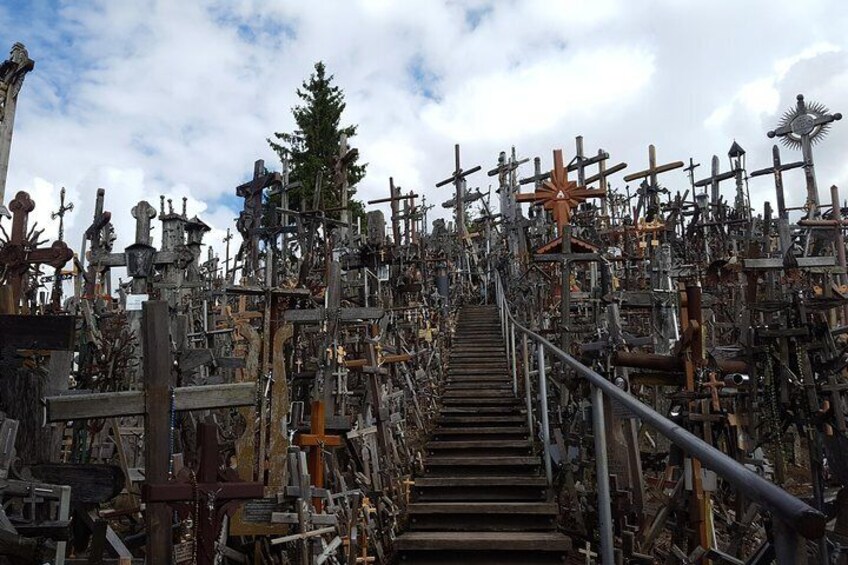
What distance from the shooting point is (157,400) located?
3572 mm

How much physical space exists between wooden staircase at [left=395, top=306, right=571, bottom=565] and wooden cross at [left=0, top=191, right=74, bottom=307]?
489cm

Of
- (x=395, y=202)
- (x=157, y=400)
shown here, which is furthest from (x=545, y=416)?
(x=395, y=202)

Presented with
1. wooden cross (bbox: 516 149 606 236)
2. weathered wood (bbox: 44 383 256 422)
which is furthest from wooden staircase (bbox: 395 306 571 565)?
wooden cross (bbox: 516 149 606 236)

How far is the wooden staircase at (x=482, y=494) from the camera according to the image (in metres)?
5.57

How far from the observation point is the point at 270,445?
5871 millimetres

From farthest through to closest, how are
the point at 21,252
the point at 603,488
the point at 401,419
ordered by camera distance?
the point at 401,419 < the point at 21,252 < the point at 603,488

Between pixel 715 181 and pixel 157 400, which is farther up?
pixel 715 181

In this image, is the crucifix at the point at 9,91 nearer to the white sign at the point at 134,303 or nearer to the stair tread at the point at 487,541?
the white sign at the point at 134,303

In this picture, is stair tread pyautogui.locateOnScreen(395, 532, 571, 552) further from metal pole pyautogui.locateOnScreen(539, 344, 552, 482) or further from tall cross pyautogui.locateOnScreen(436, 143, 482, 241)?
tall cross pyautogui.locateOnScreen(436, 143, 482, 241)

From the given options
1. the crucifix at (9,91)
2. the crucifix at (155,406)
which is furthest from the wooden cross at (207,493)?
the crucifix at (9,91)

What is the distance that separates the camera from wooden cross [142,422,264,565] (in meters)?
3.35

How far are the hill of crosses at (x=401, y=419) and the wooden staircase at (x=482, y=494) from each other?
0.03 meters

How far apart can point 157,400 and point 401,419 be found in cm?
543

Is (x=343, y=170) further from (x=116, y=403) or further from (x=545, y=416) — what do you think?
(x=116, y=403)
